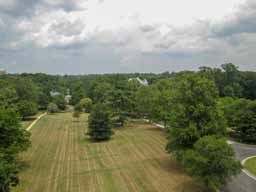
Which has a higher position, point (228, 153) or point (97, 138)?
point (228, 153)

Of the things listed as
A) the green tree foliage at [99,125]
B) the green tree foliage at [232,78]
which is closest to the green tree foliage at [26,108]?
the green tree foliage at [99,125]

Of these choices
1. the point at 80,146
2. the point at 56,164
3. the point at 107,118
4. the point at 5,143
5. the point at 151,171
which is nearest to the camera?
the point at 5,143

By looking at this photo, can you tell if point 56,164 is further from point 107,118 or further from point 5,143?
point 107,118

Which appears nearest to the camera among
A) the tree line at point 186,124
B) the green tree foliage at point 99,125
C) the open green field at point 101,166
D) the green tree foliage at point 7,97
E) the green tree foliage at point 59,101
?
the tree line at point 186,124

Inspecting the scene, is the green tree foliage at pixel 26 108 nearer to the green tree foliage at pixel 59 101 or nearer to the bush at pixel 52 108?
the bush at pixel 52 108

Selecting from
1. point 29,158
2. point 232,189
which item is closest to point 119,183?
point 232,189

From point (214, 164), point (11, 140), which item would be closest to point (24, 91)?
point (11, 140)

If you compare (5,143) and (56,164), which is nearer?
(5,143)
